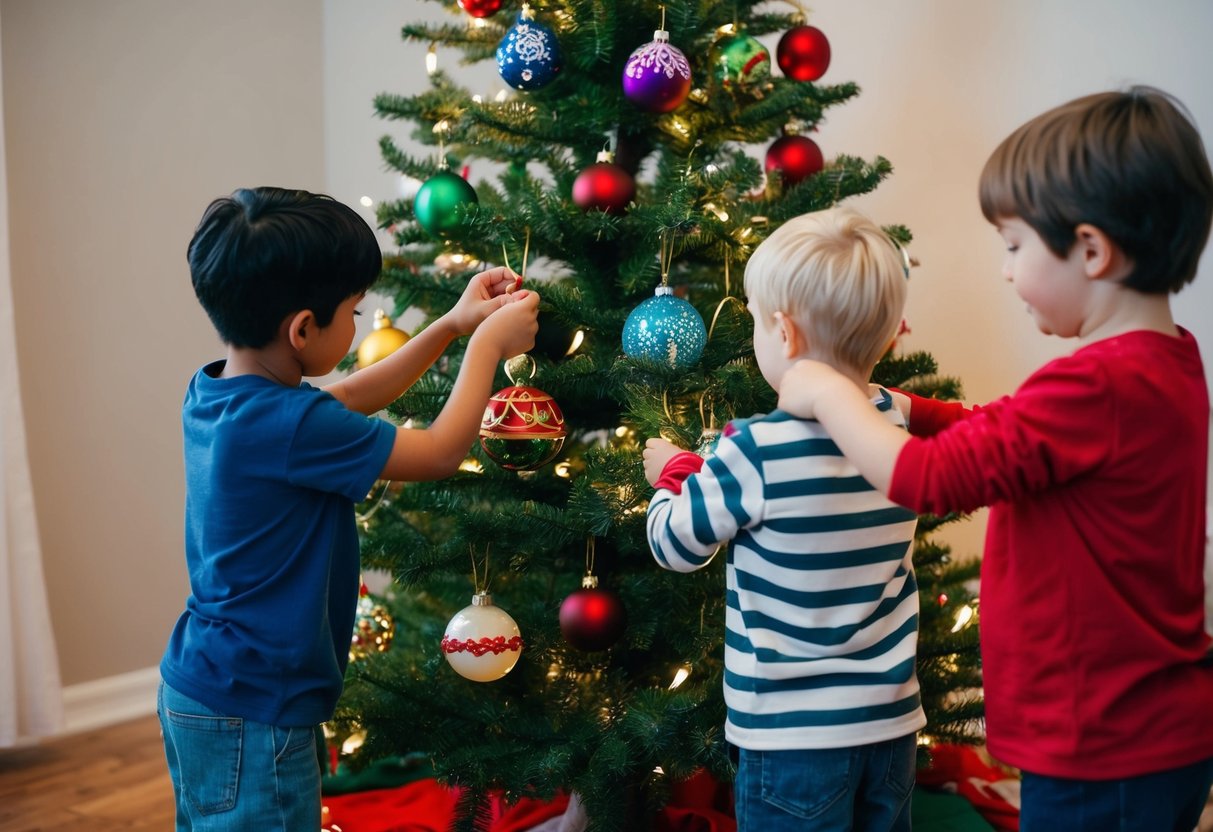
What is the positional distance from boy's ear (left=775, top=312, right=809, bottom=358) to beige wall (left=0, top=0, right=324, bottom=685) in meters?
2.11

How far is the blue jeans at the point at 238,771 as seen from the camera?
109 cm

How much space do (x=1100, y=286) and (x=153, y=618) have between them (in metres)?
2.54

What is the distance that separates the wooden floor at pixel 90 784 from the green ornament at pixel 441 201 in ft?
4.22

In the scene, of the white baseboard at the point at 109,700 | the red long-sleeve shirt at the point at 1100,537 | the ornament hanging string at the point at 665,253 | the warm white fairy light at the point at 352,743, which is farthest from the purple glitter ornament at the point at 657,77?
the white baseboard at the point at 109,700

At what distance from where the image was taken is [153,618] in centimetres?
277

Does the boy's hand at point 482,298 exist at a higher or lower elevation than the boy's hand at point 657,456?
higher

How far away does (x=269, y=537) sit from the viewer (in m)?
1.10

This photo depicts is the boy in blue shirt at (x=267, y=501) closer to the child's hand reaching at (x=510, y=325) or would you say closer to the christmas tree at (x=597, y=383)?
the child's hand reaching at (x=510, y=325)

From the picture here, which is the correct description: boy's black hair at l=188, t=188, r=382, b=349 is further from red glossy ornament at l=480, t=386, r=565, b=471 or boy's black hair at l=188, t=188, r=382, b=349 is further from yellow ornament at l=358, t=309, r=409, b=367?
yellow ornament at l=358, t=309, r=409, b=367

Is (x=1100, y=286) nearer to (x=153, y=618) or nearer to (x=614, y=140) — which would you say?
(x=614, y=140)

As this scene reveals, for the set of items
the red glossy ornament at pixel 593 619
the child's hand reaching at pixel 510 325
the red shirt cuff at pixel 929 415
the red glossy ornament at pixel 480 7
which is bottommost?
the red glossy ornament at pixel 593 619

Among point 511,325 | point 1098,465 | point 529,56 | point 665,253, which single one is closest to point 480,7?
point 529,56

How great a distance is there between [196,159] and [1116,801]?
2.63m

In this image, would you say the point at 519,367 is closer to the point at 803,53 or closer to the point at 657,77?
the point at 657,77
